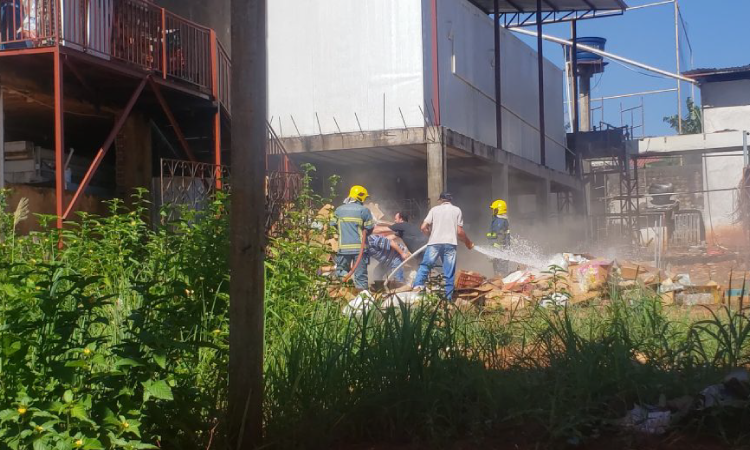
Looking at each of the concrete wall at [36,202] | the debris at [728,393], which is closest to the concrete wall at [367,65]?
the concrete wall at [36,202]

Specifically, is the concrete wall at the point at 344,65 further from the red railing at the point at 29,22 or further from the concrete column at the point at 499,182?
the red railing at the point at 29,22

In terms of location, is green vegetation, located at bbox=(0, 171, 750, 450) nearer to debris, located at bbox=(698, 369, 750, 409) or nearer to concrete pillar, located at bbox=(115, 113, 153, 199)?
debris, located at bbox=(698, 369, 750, 409)

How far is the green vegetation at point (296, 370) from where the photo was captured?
11.6 feet

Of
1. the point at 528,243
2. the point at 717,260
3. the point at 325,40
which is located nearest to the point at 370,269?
the point at 325,40

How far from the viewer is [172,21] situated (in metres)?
12.3

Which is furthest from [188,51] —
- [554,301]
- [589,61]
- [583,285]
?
[589,61]

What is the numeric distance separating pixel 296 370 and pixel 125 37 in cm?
807

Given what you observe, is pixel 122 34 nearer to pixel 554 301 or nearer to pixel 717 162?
pixel 554 301

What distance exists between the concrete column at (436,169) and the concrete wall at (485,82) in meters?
1.03

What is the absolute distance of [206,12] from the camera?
15.2 meters

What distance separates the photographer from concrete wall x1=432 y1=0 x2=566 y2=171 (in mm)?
15758

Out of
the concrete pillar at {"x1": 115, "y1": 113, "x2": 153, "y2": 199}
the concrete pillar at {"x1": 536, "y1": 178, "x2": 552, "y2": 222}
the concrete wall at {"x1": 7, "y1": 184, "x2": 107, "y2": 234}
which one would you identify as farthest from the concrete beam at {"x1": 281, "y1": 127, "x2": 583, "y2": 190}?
the concrete pillar at {"x1": 536, "y1": 178, "x2": 552, "y2": 222}

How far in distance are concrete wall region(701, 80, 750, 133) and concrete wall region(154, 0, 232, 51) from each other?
19.4 meters

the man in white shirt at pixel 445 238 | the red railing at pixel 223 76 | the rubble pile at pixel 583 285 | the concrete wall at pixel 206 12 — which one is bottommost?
the rubble pile at pixel 583 285
